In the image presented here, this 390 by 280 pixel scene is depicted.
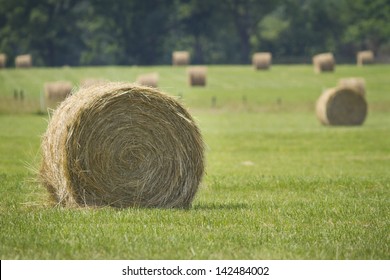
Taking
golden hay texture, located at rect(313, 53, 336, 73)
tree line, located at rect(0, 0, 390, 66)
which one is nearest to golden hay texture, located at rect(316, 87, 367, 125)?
golden hay texture, located at rect(313, 53, 336, 73)

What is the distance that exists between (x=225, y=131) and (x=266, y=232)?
83.3 ft

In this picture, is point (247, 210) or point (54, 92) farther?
point (54, 92)

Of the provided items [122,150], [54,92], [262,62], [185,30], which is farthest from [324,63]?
[122,150]

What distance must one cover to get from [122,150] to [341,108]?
26.4m

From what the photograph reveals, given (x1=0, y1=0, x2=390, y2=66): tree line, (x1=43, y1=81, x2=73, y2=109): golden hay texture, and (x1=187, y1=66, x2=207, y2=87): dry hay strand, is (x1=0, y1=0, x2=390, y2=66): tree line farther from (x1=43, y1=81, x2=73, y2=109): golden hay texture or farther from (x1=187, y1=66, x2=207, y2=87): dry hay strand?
(x1=43, y1=81, x2=73, y2=109): golden hay texture

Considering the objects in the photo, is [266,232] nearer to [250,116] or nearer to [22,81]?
[250,116]

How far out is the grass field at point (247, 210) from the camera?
34.5ft

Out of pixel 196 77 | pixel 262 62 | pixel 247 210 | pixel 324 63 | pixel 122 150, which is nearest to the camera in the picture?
pixel 247 210

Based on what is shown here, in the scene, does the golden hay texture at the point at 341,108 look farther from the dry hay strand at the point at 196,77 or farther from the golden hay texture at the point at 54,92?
the dry hay strand at the point at 196,77

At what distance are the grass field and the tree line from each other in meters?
56.4

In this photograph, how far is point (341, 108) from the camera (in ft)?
130

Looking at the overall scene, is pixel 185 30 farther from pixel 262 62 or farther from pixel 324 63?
pixel 324 63
